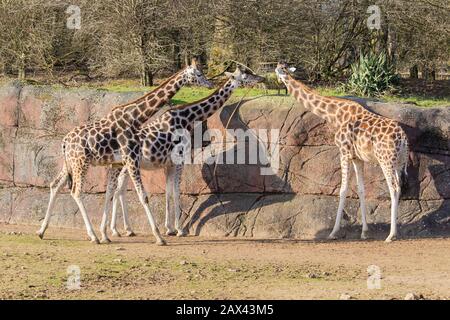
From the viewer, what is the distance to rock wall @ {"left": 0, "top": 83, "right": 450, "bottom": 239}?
16.6 m

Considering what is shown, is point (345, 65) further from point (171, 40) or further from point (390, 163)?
point (390, 163)

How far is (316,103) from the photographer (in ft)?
55.4

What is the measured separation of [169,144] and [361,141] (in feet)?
10.2

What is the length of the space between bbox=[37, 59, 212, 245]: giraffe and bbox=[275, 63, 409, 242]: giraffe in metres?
2.75

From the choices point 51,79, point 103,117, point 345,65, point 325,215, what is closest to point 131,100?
point 103,117

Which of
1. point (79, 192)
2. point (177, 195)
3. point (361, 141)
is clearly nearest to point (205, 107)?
point (177, 195)

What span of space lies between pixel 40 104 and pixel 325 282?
294 inches

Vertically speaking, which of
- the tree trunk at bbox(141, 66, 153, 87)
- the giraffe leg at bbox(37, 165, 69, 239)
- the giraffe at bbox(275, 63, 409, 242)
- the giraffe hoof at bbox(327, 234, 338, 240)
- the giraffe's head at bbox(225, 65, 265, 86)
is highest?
the tree trunk at bbox(141, 66, 153, 87)

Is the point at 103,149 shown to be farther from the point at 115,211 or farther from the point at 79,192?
the point at 115,211

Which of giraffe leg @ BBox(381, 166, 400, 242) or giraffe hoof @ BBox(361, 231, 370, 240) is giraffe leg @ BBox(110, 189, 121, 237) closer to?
giraffe hoof @ BBox(361, 231, 370, 240)

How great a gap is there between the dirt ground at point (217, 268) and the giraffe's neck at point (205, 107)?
6.60 feet

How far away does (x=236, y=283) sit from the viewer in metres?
12.9

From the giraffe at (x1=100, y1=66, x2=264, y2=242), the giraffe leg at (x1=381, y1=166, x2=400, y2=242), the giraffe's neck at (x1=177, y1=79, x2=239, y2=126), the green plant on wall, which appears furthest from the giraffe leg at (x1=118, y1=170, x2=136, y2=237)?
the green plant on wall

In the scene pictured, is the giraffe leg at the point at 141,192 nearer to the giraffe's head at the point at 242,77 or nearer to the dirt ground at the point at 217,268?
the dirt ground at the point at 217,268
